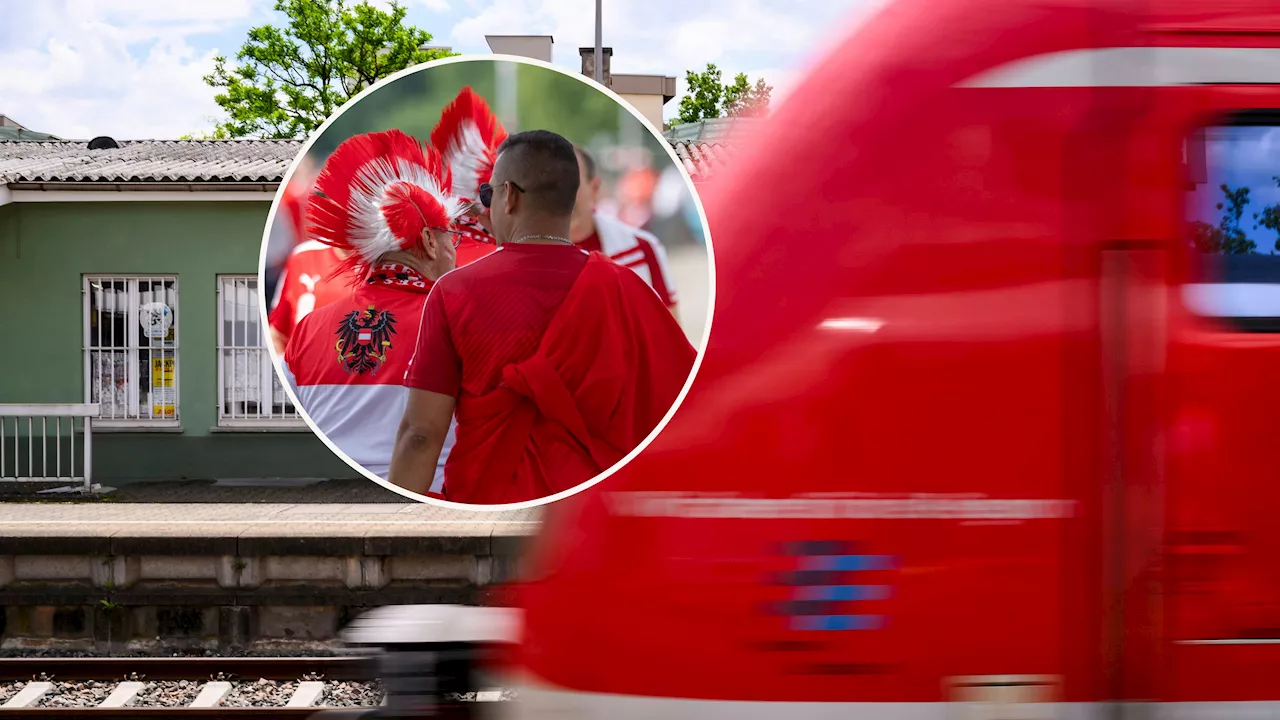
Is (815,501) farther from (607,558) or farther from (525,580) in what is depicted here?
(525,580)

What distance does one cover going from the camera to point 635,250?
5.37 feet

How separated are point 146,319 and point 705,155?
1282 cm

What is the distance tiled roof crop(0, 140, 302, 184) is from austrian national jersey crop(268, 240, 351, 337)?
1078cm

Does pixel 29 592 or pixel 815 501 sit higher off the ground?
pixel 815 501

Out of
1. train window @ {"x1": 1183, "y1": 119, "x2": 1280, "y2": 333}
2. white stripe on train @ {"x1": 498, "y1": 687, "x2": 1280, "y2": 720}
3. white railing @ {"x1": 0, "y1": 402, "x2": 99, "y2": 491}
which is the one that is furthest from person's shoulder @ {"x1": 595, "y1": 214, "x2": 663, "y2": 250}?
white railing @ {"x1": 0, "y1": 402, "x2": 99, "y2": 491}

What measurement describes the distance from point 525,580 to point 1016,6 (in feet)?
5.24

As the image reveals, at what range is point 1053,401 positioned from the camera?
1.96 metres

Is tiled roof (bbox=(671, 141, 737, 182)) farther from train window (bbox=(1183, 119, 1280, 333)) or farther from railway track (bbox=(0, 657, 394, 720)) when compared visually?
railway track (bbox=(0, 657, 394, 720))

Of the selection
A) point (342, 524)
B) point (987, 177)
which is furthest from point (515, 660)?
point (342, 524)

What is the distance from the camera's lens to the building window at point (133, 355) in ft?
43.3

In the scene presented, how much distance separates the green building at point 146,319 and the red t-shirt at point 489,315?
12.1 metres

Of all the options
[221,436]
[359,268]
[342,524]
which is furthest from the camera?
[221,436]

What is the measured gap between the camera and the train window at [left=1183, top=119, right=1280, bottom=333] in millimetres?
2020

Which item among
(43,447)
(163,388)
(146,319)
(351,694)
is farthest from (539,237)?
(146,319)
